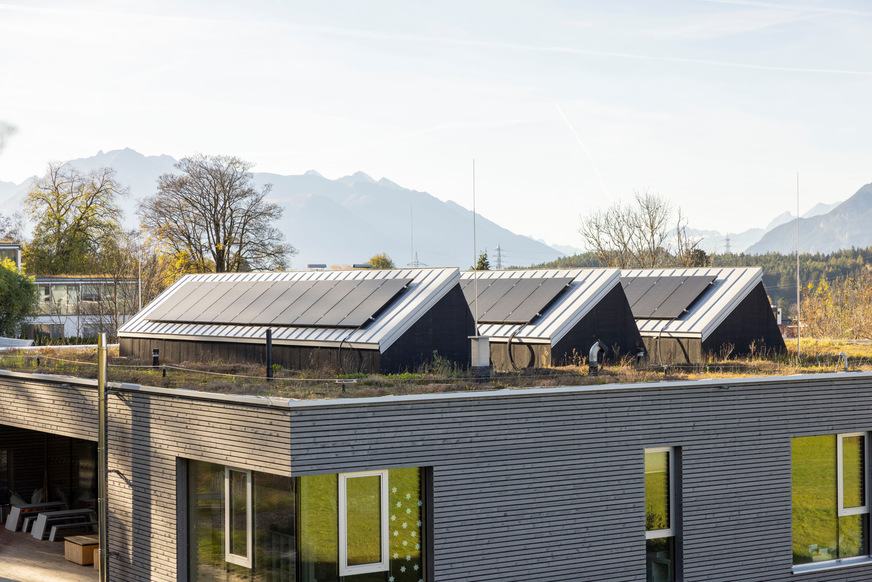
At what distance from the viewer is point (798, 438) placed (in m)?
13.3

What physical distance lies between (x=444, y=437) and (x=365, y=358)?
4.58 meters

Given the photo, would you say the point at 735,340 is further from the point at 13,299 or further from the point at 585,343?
the point at 13,299

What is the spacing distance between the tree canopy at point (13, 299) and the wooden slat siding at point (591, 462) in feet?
117

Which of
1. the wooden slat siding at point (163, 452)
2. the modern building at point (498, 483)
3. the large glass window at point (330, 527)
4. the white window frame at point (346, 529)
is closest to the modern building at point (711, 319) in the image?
the modern building at point (498, 483)

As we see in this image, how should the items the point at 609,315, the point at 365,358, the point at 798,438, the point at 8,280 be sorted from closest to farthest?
the point at 798,438 < the point at 365,358 < the point at 609,315 < the point at 8,280

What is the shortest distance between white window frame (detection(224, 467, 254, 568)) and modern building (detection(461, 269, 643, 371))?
22.2 ft

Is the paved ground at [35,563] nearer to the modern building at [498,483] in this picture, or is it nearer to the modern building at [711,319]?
the modern building at [498,483]

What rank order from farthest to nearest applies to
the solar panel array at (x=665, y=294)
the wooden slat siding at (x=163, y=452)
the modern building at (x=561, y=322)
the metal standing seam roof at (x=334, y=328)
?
the solar panel array at (x=665, y=294) → the modern building at (x=561, y=322) → the metal standing seam roof at (x=334, y=328) → the wooden slat siding at (x=163, y=452)

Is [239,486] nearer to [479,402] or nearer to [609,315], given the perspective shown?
[479,402]

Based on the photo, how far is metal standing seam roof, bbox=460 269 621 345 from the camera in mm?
17094

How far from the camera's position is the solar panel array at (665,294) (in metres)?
19.8

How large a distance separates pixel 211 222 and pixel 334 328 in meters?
40.6

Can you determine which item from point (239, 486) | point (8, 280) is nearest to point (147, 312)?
point (239, 486)

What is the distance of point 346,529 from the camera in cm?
1067
